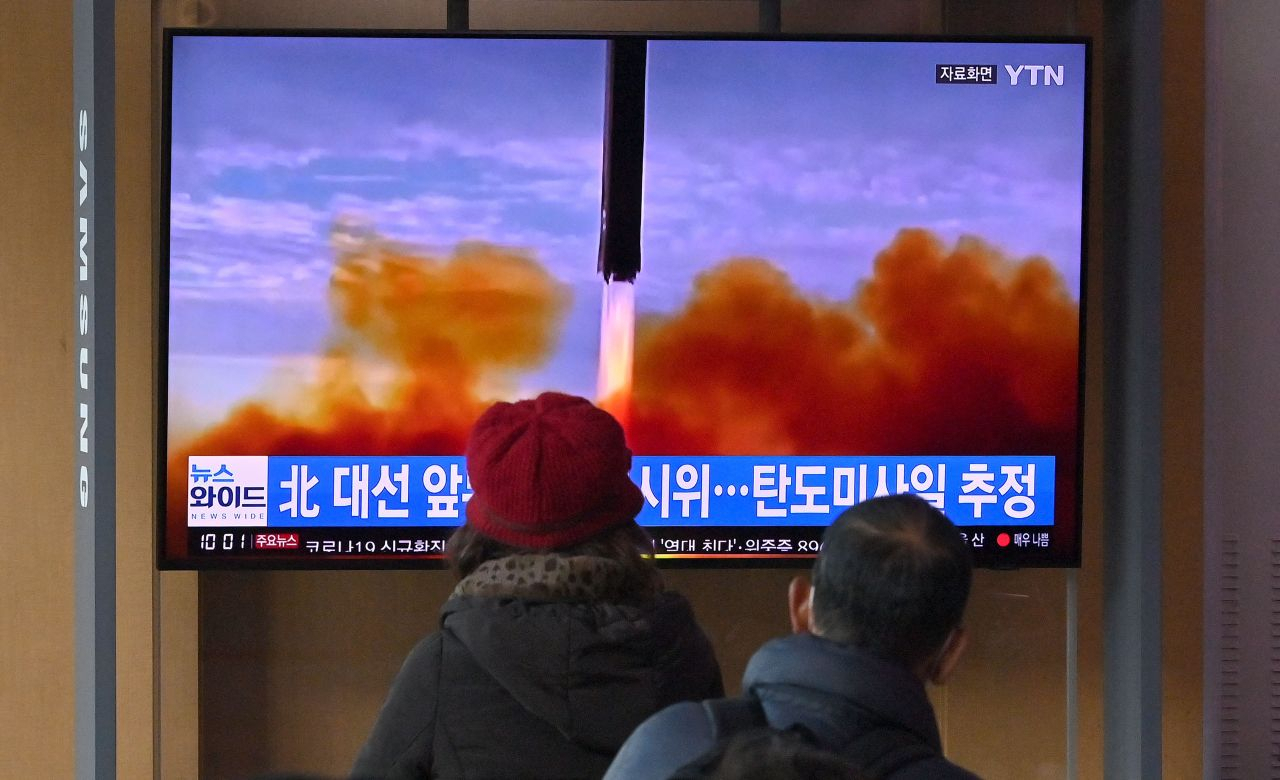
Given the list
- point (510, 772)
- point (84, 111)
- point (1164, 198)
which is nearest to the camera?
point (510, 772)

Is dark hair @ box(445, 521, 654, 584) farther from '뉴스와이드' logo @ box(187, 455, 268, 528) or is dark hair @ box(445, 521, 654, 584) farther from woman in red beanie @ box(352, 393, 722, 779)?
'뉴스와이드' logo @ box(187, 455, 268, 528)

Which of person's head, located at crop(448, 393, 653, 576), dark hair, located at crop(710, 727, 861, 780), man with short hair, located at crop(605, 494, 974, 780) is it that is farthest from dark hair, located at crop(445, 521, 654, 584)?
dark hair, located at crop(710, 727, 861, 780)

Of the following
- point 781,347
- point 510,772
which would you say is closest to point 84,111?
point 781,347

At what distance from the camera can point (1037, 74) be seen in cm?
345

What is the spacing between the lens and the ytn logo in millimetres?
3443

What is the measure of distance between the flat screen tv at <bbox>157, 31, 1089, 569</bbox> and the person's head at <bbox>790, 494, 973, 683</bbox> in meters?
1.96

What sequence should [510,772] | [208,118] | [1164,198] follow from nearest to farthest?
[510,772]
[208,118]
[1164,198]

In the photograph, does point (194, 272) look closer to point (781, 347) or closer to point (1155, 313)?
point (781, 347)

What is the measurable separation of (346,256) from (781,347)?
41.5 inches

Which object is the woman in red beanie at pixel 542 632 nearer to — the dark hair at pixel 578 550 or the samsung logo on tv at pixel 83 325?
the dark hair at pixel 578 550

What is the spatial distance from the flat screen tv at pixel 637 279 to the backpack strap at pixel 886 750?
2085 millimetres

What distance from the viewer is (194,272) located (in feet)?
11.0

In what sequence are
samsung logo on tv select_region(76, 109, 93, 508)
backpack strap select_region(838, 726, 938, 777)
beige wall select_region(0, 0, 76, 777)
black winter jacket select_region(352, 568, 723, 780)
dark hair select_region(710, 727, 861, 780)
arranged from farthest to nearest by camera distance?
beige wall select_region(0, 0, 76, 777) < samsung logo on tv select_region(76, 109, 93, 508) < black winter jacket select_region(352, 568, 723, 780) < backpack strap select_region(838, 726, 938, 777) < dark hair select_region(710, 727, 861, 780)

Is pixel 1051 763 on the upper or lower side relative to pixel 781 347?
lower
